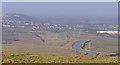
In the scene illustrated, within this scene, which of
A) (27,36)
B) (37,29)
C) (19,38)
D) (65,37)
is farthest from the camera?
(37,29)

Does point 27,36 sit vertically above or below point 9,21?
below

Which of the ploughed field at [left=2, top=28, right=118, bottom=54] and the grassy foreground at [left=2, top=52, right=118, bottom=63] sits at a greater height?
the grassy foreground at [left=2, top=52, right=118, bottom=63]

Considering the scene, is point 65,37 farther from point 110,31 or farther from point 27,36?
point 110,31

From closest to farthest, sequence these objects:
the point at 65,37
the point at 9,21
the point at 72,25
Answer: the point at 9,21 → the point at 65,37 → the point at 72,25

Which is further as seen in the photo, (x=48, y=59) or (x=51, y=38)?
(x=51, y=38)

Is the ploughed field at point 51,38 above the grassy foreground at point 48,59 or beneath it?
beneath

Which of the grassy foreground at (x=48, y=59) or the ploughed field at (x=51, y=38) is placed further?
the ploughed field at (x=51, y=38)

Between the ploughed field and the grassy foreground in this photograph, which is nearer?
the grassy foreground

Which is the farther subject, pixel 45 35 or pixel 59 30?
pixel 59 30

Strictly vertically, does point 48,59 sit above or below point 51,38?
above

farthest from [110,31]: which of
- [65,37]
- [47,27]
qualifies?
[47,27]
